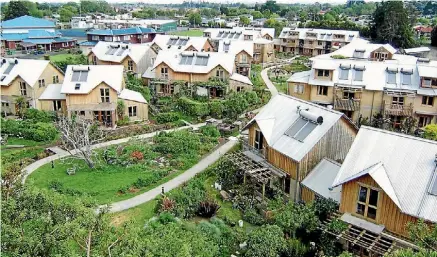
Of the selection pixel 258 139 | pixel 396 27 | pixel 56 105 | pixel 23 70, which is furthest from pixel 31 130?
pixel 396 27

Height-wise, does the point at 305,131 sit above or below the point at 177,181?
above

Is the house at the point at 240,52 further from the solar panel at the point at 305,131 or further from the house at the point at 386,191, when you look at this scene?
the house at the point at 386,191

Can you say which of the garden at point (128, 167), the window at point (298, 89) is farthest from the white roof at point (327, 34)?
the garden at point (128, 167)

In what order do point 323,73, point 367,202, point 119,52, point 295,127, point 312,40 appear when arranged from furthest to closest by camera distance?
point 312,40 → point 119,52 → point 323,73 → point 295,127 → point 367,202

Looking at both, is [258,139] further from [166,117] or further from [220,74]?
→ [220,74]

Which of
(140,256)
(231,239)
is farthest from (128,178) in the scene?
(140,256)

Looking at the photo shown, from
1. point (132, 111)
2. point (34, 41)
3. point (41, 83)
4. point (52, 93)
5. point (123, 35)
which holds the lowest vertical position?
point (132, 111)
